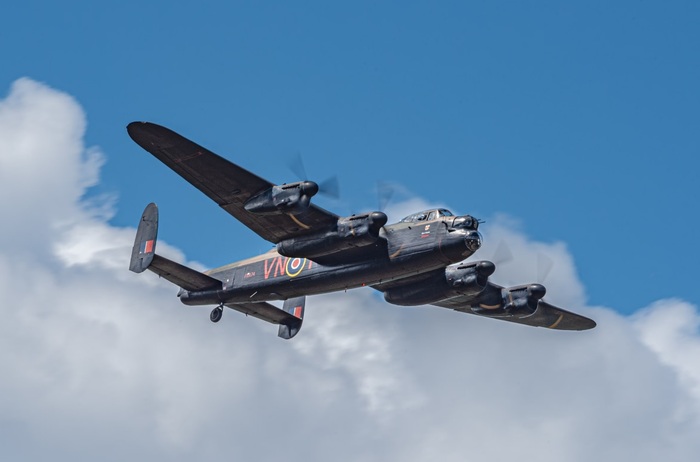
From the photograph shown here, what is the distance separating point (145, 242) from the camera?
41.5 meters

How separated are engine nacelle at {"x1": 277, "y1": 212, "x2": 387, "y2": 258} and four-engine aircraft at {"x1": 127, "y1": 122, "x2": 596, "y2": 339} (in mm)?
33

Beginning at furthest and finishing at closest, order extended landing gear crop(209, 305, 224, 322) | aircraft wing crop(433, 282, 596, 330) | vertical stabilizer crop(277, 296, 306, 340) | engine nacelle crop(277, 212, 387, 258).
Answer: aircraft wing crop(433, 282, 596, 330) → vertical stabilizer crop(277, 296, 306, 340) → extended landing gear crop(209, 305, 224, 322) → engine nacelle crop(277, 212, 387, 258)

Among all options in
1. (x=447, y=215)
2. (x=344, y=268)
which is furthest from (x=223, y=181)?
(x=447, y=215)

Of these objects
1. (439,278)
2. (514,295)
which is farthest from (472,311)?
(439,278)

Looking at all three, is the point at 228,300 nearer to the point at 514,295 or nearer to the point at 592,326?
the point at 514,295

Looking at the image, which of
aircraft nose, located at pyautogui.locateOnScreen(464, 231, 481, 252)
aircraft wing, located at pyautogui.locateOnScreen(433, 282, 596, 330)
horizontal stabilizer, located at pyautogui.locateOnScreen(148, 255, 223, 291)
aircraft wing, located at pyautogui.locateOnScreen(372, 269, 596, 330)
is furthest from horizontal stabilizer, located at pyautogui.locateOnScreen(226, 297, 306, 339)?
aircraft nose, located at pyautogui.locateOnScreen(464, 231, 481, 252)

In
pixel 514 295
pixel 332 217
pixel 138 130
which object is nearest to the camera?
pixel 138 130

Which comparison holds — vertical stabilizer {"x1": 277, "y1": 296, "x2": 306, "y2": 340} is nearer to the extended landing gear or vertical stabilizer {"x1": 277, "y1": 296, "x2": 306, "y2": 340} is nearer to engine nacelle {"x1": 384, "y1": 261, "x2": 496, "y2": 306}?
the extended landing gear

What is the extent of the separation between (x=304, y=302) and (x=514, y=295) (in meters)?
8.40

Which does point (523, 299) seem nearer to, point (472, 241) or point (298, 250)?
point (472, 241)

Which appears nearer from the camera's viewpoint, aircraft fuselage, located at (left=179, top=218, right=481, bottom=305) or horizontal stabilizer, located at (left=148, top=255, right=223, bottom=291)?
aircraft fuselage, located at (left=179, top=218, right=481, bottom=305)

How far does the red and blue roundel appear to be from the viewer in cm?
4050

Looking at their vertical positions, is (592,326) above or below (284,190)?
above

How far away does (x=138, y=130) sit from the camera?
117 feet
